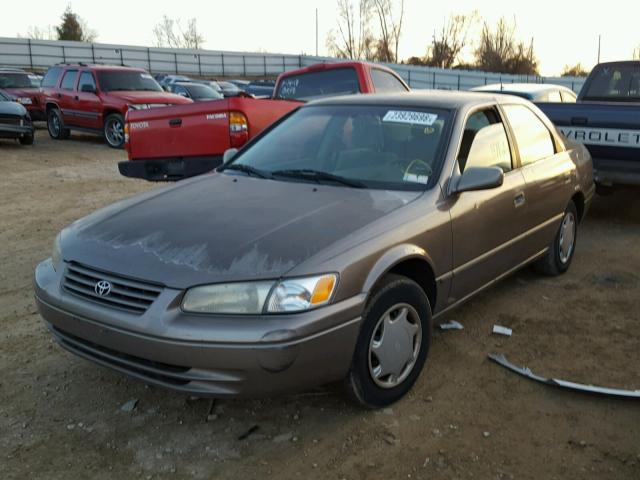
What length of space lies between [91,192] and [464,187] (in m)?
7.08

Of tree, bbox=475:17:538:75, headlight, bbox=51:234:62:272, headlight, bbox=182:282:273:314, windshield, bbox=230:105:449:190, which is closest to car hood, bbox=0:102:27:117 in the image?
windshield, bbox=230:105:449:190

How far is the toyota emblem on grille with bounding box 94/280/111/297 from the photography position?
2.90 metres

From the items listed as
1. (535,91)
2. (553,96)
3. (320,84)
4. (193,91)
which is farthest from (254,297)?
(193,91)

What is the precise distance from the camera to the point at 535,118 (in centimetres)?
496

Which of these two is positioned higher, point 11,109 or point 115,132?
point 11,109

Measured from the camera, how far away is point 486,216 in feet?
12.8

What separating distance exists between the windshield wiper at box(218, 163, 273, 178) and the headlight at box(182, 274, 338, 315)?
1.38 metres

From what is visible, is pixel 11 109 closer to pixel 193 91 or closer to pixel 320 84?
pixel 193 91

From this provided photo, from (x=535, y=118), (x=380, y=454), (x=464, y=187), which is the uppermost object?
(x=535, y=118)

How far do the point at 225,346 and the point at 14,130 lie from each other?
13.5 metres

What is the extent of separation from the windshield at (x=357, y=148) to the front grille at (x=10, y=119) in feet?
38.2

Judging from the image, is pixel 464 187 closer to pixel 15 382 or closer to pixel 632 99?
pixel 15 382

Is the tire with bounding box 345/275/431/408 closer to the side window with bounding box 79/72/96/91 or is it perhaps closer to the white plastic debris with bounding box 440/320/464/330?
the white plastic debris with bounding box 440/320/464/330

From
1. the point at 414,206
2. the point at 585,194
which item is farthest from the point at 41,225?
the point at 585,194
